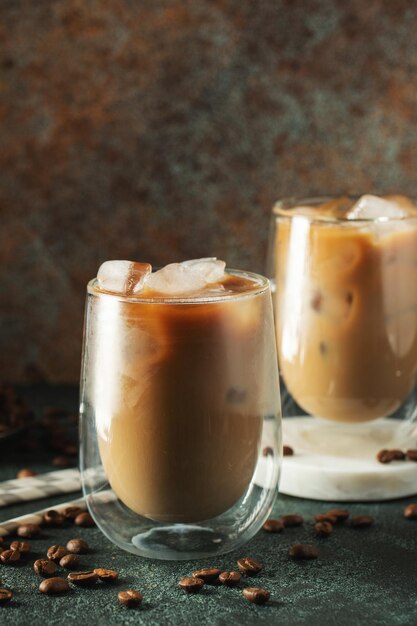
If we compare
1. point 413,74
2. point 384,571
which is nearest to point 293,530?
point 384,571

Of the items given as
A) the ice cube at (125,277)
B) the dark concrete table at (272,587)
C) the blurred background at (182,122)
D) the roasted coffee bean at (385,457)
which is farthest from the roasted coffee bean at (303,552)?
the blurred background at (182,122)

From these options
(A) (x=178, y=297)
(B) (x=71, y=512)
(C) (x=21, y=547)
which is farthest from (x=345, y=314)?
(C) (x=21, y=547)

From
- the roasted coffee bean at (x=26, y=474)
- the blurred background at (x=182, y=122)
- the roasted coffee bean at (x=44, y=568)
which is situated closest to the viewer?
the roasted coffee bean at (x=44, y=568)

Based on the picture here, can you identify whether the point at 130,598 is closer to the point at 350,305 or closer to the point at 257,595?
the point at 257,595

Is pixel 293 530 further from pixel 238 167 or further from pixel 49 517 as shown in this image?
pixel 238 167

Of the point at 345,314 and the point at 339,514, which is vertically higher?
the point at 345,314

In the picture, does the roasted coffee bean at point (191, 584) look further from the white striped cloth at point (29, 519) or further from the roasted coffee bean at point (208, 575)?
the white striped cloth at point (29, 519)
